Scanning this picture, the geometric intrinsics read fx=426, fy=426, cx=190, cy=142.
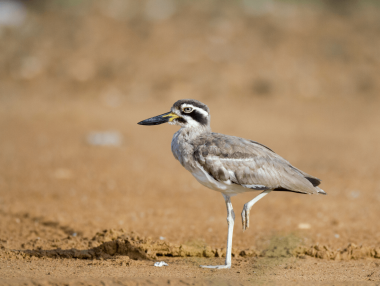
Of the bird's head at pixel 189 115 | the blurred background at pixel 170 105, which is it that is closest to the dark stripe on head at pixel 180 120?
the bird's head at pixel 189 115

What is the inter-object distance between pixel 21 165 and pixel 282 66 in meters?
13.2

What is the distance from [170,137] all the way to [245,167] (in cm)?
925

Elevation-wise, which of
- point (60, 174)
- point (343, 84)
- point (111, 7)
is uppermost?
point (111, 7)

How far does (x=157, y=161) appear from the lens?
11164 millimetres

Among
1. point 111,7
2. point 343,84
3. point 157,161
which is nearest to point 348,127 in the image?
point 343,84

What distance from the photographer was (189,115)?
5.05 metres

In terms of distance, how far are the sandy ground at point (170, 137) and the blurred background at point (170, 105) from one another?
6 centimetres

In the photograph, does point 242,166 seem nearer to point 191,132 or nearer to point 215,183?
point 215,183

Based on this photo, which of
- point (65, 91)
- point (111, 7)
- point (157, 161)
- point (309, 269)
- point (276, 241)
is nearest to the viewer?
point (309, 269)

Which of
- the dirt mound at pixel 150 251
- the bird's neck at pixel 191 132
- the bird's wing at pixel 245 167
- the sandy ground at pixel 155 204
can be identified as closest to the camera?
the bird's wing at pixel 245 167

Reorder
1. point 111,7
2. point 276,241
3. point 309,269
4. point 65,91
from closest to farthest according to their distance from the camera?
point 309,269 → point 276,241 → point 65,91 → point 111,7

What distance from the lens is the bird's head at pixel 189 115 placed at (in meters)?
5.04

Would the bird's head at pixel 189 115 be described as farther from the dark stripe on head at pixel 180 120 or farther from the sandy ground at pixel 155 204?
the sandy ground at pixel 155 204

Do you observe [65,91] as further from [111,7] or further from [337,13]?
[337,13]
